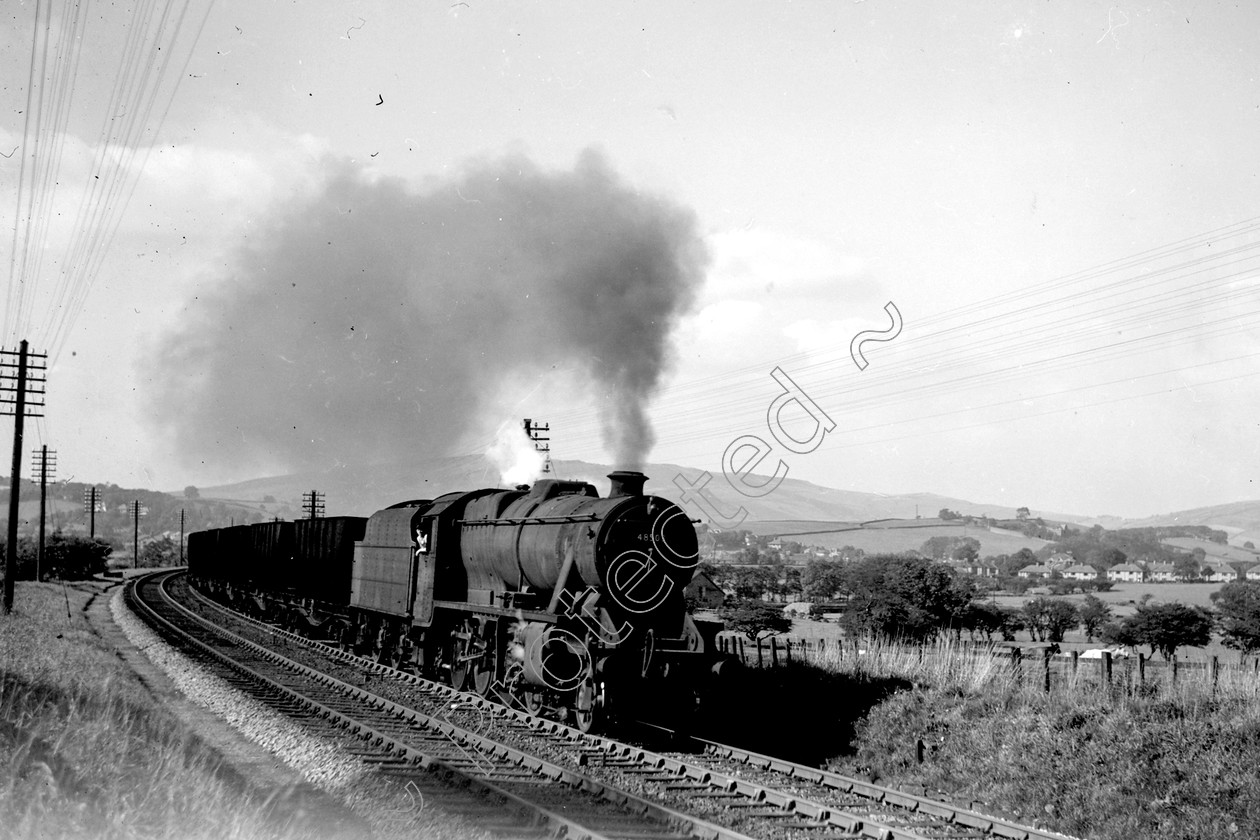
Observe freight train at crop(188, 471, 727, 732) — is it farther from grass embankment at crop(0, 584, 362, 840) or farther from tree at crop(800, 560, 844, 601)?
tree at crop(800, 560, 844, 601)

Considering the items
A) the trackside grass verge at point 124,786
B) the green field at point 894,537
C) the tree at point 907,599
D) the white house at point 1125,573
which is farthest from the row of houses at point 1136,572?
the trackside grass verge at point 124,786

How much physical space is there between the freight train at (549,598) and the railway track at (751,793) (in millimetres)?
705

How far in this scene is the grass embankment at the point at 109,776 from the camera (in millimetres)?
6777

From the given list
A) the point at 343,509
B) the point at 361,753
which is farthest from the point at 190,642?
the point at 343,509

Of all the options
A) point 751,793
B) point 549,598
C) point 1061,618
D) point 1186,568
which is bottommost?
point 1061,618

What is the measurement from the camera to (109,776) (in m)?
8.51

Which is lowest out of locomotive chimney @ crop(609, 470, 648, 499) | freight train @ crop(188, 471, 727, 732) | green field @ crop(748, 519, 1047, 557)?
green field @ crop(748, 519, 1047, 557)

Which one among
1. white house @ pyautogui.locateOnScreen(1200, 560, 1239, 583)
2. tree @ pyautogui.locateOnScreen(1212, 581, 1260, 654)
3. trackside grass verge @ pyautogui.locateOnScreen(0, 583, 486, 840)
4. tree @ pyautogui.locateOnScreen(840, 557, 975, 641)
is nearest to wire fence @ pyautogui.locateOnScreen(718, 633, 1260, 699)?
trackside grass verge @ pyautogui.locateOnScreen(0, 583, 486, 840)

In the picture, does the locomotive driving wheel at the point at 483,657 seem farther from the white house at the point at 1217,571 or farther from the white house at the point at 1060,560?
the white house at the point at 1060,560

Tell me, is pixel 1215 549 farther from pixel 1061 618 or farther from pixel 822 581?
pixel 822 581

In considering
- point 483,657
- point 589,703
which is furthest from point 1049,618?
point 589,703

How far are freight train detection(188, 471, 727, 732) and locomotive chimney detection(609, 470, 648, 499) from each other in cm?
3

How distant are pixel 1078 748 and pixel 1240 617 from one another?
63.5m

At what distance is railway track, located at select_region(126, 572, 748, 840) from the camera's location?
8.73 metres
